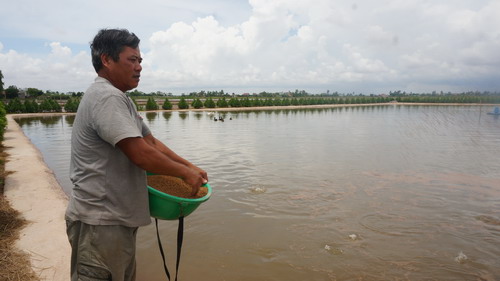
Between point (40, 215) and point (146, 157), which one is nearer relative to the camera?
point (146, 157)

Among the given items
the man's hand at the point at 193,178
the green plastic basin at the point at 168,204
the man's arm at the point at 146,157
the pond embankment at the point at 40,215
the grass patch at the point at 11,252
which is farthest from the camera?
the pond embankment at the point at 40,215

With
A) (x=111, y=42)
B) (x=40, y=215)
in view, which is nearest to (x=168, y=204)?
(x=111, y=42)

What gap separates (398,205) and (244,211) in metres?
2.98

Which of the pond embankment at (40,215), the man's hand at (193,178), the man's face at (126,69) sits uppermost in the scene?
the man's face at (126,69)

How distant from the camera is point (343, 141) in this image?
613 inches

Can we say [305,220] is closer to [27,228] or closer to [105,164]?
[27,228]

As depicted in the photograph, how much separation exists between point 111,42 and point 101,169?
0.66 metres

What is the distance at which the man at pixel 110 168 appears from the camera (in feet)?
5.14

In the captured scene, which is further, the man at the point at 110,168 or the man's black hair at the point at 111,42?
the man's black hair at the point at 111,42

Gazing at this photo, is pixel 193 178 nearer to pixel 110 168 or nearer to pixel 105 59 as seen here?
pixel 110 168

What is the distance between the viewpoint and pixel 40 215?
503cm

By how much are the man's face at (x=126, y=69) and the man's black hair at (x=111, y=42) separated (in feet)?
0.08

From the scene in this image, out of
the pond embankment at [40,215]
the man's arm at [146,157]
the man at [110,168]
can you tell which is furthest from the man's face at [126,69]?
the pond embankment at [40,215]

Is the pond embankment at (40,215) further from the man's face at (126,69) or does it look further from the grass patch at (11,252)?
the man's face at (126,69)
